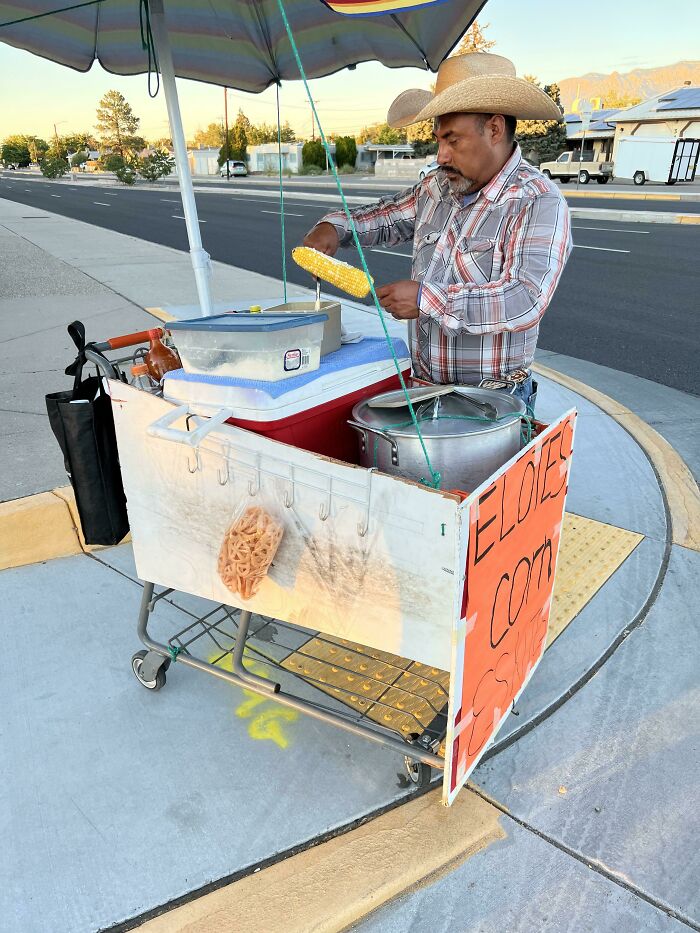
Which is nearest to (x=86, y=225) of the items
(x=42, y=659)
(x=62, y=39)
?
(x=62, y=39)

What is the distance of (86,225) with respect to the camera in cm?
1827

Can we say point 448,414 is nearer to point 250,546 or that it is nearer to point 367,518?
point 367,518

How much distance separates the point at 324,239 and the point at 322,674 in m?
1.54

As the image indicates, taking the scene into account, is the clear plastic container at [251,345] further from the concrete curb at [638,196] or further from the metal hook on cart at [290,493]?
the concrete curb at [638,196]

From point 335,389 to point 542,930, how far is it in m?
1.42

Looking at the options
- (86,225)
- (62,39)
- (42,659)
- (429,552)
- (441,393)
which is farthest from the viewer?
(86,225)

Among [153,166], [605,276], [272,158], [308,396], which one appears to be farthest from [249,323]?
[153,166]

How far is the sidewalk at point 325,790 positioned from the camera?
5.48 feet

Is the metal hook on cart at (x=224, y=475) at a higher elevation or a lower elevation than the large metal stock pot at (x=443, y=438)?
lower

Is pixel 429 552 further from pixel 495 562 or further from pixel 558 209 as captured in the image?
pixel 558 209

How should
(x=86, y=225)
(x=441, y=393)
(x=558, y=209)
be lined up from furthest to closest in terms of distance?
1. (x=86, y=225)
2. (x=558, y=209)
3. (x=441, y=393)

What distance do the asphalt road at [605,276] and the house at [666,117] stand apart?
26.3 m

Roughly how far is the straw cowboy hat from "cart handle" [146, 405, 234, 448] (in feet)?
3.66

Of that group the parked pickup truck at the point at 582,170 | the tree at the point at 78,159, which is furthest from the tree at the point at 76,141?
the parked pickup truck at the point at 582,170
